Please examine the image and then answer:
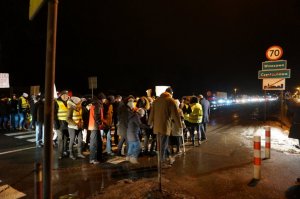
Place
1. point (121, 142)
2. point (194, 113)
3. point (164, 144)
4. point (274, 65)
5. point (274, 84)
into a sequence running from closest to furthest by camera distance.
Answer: point (164, 144)
point (121, 142)
point (194, 113)
point (274, 65)
point (274, 84)

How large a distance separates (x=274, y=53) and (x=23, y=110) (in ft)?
44.5

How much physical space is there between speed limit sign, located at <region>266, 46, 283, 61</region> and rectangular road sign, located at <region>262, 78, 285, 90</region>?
108 centimetres

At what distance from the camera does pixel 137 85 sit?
71.1 metres

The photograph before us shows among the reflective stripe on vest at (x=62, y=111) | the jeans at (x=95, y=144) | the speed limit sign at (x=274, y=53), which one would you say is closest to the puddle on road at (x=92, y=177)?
the jeans at (x=95, y=144)

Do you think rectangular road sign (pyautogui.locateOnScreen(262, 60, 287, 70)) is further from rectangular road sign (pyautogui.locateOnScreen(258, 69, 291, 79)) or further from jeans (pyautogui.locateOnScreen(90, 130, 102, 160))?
jeans (pyautogui.locateOnScreen(90, 130, 102, 160))

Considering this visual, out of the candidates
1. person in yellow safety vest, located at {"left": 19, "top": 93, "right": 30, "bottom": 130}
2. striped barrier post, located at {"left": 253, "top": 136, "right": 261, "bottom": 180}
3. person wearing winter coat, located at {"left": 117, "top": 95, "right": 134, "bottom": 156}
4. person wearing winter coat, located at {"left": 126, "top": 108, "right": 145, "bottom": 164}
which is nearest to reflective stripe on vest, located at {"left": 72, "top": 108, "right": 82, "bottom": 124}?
person wearing winter coat, located at {"left": 117, "top": 95, "right": 134, "bottom": 156}

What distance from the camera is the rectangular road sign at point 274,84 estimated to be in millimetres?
14914

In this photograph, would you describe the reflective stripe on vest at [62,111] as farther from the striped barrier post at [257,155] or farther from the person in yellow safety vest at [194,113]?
the striped barrier post at [257,155]

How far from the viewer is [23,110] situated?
1653 cm

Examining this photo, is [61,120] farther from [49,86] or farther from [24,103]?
[24,103]

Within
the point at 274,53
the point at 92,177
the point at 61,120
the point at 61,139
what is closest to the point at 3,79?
the point at 61,120

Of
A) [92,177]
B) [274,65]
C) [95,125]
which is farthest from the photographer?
[274,65]

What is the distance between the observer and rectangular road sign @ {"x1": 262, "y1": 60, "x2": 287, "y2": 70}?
47.6 ft

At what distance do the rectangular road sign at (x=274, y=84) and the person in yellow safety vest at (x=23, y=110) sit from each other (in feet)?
42.5
